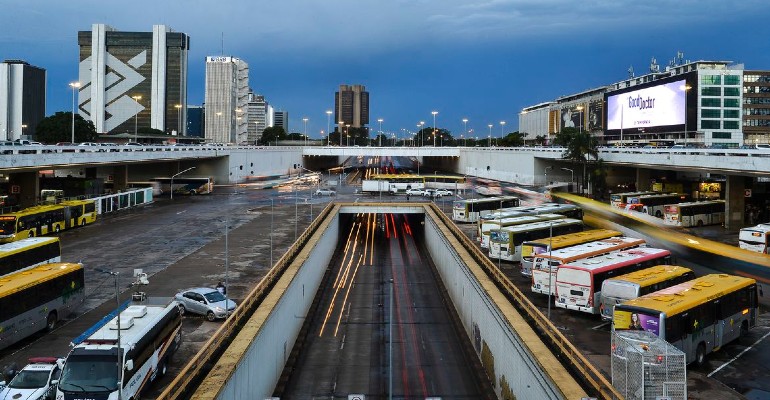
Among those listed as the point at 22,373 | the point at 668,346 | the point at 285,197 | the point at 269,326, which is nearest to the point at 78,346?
the point at 22,373

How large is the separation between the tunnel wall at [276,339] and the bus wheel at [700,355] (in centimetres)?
1628

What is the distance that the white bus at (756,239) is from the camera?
4416 centimetres

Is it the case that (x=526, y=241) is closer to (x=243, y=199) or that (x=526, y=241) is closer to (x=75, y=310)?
(x=75, y=310)

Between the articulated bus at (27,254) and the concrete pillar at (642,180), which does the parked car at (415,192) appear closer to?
the concrete pillar at (642,180)

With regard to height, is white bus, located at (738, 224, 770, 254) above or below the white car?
above

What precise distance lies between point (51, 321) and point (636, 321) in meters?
24.1

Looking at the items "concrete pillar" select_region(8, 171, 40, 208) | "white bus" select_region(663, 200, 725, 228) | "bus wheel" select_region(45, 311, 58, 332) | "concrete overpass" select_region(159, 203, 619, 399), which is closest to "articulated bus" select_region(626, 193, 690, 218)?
"white bus" select_region(663, 200, 725, 228)

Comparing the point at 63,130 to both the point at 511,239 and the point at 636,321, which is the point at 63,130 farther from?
the point at 636,321

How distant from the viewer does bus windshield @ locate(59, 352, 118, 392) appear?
17312 millimetres

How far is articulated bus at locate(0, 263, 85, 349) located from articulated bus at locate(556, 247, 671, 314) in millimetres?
23016

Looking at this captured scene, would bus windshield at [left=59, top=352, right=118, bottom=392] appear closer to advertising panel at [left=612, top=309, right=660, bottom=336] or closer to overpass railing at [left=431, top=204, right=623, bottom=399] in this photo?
overpass railing at [left=431, top=204, right=623, bottom=399]

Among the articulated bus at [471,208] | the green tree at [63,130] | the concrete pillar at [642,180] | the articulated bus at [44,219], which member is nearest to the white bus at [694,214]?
the articulated bus at [471,208]

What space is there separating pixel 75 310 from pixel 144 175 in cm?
8503

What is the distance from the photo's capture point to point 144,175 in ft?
355
